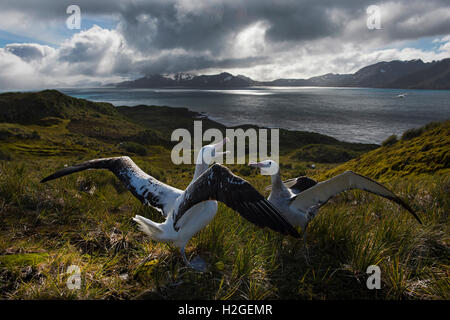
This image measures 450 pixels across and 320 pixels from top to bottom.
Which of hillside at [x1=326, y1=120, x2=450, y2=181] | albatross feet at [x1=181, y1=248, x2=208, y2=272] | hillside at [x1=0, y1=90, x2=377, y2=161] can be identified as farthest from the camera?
hillside at [x1=0, y1=90, x2=377, y2=161]

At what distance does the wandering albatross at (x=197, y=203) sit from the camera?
2.58 metres

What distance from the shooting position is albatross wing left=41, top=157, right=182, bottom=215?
3.85m

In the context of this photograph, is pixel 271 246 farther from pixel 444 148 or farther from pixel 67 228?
pixel 444 148

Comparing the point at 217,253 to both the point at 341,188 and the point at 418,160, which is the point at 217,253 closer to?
the point at 341,188

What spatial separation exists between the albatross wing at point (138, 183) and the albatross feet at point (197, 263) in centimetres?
95

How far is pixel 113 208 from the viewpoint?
4.83 metres

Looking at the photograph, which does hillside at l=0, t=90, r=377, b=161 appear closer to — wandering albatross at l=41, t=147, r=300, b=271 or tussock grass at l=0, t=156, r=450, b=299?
Result: tussock grass at l=0, t=156, r=450, b=299

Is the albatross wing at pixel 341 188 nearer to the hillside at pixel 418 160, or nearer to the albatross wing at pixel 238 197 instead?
the albatross wing at pixel 238 197

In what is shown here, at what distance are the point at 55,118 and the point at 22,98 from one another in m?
12.4

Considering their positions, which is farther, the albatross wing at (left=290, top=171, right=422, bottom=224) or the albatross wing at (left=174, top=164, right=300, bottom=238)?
the albatross wing at (left=290, top=171, right=422, bottom=224)

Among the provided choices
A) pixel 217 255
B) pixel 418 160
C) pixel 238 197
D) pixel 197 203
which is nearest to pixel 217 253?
pixel 217 255

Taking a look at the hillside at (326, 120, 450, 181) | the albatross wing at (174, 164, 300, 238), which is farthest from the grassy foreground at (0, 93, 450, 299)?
the hillside at (326, 120, 450, 181)
